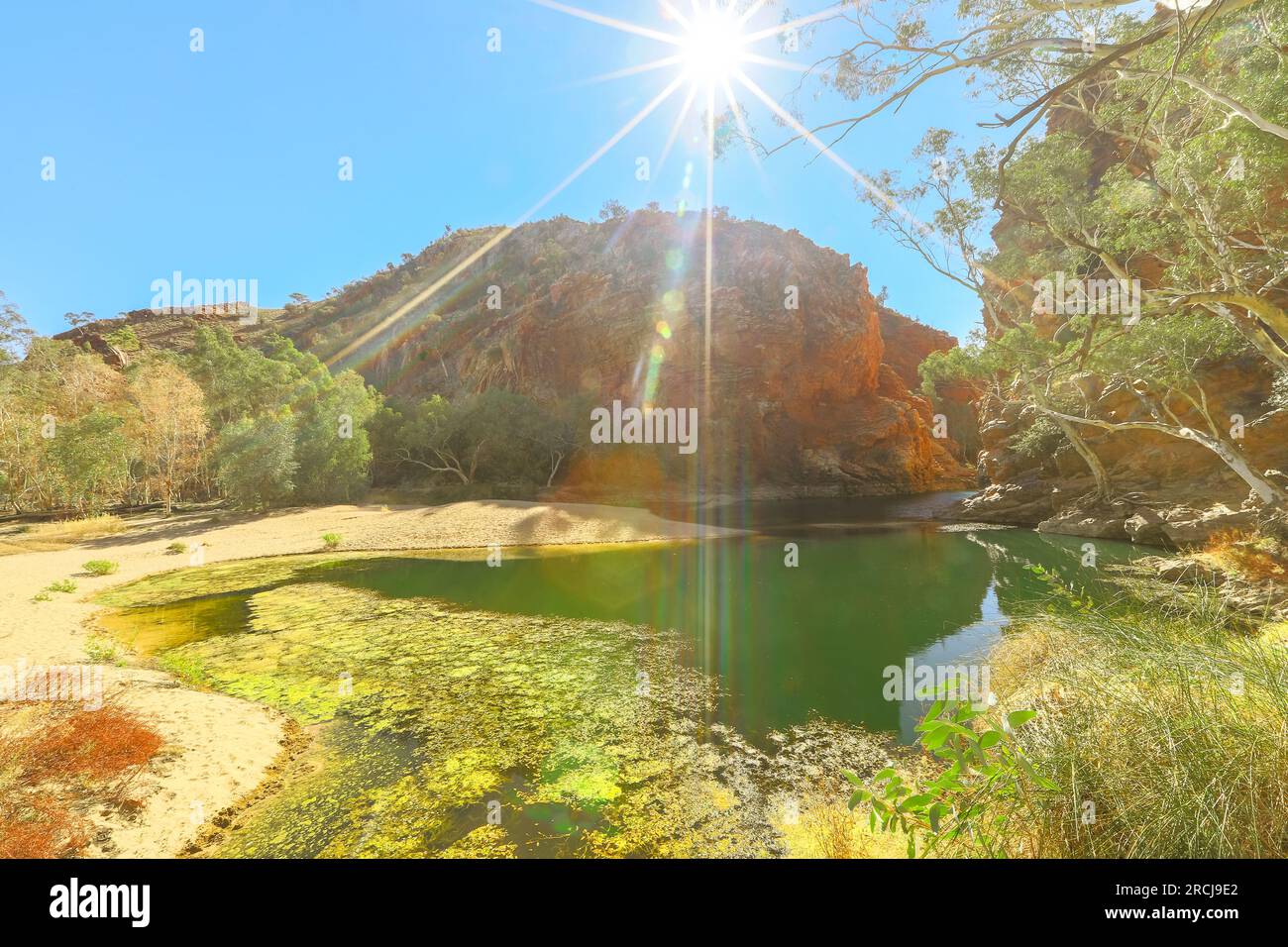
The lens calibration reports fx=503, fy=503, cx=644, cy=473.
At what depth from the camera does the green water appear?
4.92 m

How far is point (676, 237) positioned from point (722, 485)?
32141mm

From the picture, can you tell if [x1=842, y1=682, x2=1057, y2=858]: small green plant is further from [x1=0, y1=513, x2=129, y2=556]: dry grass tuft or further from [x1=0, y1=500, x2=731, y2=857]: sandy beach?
[x1=0, y1=513, x2=129, y2=556]: dry grass tuft

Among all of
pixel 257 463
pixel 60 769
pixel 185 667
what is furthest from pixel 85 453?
pixel 60 769

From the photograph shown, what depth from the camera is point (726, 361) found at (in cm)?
5194

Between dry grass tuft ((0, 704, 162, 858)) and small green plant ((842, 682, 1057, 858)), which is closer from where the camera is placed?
small green plant ((842, 682, 1057, 858))

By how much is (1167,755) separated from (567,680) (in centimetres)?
733

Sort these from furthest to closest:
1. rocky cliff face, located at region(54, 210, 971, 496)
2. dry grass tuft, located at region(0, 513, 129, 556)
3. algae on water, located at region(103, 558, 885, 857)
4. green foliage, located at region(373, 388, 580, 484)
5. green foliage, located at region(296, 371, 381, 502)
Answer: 1. rocky cliff face, located at region(54, 210, 971, 496)
2. green foliage, located at region(373, 388, 580, 484)
3. green foliage, located at region(296, 371, 381, 502)
4. dry grass tuft, located at region(0, 513, 129, 556)
5. algae on water, located at region(103, 558, 885, 857)

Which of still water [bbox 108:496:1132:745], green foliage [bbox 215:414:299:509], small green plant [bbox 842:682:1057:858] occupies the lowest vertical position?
still water [bbox 108:496:1132:745]

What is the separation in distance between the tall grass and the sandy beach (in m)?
6.73

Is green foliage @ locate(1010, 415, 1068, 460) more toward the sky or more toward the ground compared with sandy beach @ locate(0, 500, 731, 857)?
more toward the sky

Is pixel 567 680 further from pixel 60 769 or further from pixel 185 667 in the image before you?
pixel 185 667

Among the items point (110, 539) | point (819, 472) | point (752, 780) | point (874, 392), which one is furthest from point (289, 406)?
point (874, 392)

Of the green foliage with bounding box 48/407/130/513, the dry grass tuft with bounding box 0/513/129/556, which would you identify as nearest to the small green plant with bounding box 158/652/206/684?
the dry grass tuft with bounding box 0/513/129/556

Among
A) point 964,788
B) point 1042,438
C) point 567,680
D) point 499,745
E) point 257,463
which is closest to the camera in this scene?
point 964,788
